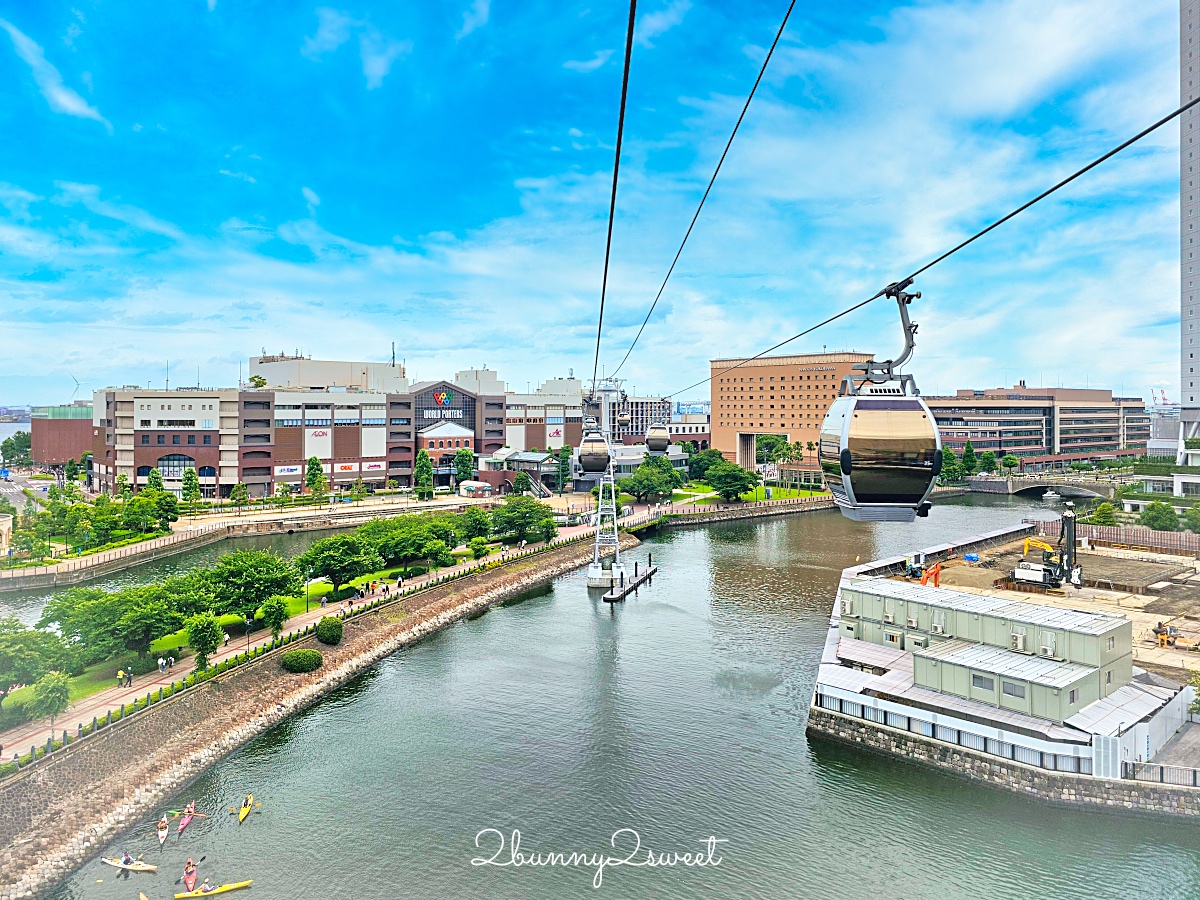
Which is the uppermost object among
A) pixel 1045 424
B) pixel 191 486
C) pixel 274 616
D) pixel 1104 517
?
pixel 1045 424

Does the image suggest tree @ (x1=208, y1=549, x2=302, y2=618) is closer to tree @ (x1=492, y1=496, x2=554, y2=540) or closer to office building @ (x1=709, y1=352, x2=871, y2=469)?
tree @ (x1=492, y1=496, x2=554, y2=540)

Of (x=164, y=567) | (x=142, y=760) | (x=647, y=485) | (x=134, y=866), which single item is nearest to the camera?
(x=134, y=866)

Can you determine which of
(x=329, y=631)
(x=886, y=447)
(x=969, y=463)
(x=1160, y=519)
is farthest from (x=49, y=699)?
(x=969, y=463)

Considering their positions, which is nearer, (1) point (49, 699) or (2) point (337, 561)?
(1) point (49, 699)

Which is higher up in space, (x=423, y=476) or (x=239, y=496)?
(x=423, y=476)

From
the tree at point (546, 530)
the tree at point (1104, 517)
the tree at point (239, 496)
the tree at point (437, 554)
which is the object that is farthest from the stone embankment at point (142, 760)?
the tree at point (1104, 517)

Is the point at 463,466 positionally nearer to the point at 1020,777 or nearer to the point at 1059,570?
the point at 1059,570

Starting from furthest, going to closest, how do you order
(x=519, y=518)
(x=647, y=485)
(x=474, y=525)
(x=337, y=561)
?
(x=647, y=485) → (x=519, y=518) → (x=474, y=525) → (x=337, y=561)

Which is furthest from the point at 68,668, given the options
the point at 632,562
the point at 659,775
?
the point at 632,562
